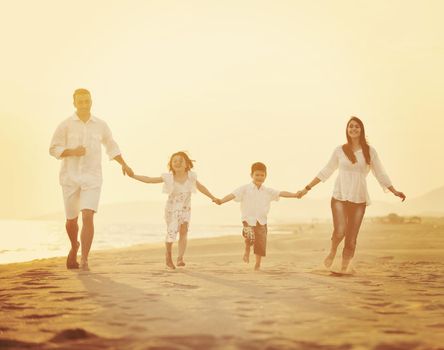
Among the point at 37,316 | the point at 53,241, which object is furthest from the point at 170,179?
the point at 53,241

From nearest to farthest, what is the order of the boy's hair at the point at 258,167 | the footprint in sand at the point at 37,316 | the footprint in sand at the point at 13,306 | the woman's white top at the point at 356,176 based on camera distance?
the footprint in sand at the point at 37,316 → the footprint in sand at the point at 13,306 → the woman's white top at the point at 356,176 → the boy's hair at the point at 258,167

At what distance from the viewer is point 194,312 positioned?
4.36 m

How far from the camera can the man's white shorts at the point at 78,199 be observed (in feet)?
25.3

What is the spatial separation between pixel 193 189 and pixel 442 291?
425cm

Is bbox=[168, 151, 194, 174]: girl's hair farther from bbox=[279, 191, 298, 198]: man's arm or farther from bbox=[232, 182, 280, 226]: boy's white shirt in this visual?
bbox=[279, 191, 298, 198]: man's arm

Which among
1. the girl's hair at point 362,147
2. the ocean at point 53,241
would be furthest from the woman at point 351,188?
the ocean at point 53,241

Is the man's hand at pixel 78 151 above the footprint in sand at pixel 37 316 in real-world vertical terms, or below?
above

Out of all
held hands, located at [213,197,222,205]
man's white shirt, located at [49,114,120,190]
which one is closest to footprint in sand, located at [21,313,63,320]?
man's white shirt, located at [49,114,120,190]

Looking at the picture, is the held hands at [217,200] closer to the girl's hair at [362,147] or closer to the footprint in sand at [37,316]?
the girl's hair at [362,147]

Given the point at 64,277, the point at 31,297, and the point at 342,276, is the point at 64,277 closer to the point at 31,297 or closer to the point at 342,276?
the point at 31,297

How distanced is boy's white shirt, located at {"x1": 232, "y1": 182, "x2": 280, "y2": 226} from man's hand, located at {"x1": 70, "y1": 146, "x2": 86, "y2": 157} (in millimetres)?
2662

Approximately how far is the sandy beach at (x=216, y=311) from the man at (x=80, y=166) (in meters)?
0.84

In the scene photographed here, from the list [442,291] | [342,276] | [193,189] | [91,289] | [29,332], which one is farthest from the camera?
[193,189]

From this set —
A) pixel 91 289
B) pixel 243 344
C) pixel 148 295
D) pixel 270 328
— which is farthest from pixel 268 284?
pixel 243 344
